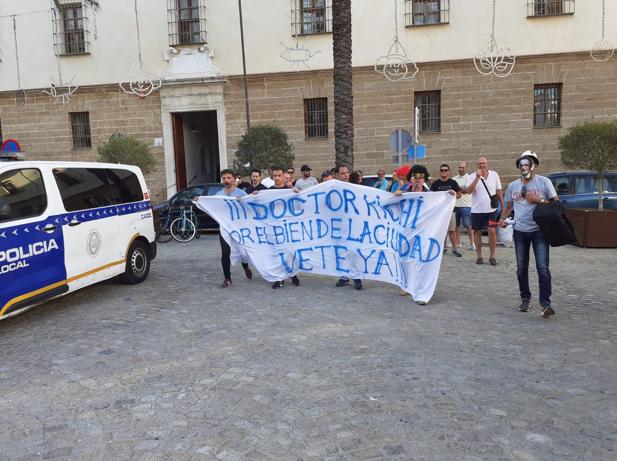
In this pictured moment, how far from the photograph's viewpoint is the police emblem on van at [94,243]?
6777 mm

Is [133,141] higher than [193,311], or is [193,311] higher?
[133,141]

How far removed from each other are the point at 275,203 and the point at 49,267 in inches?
123

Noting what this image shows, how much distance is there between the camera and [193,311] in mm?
6398

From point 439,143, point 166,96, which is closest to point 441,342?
point 439,143

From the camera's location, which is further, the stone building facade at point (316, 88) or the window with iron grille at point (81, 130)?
the window with iron grille at point (81, 130)

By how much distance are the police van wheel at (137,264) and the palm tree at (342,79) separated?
5.78 m

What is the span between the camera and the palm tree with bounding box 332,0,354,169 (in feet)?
40.3

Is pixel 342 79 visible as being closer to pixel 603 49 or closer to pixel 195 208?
pixel 195 208

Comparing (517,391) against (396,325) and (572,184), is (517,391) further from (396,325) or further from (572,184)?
(572,184)

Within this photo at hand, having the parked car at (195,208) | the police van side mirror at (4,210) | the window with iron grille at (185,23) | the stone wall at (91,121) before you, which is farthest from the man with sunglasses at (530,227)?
the stone wall at (91,121)

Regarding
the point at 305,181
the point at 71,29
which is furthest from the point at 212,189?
the point at 71,29

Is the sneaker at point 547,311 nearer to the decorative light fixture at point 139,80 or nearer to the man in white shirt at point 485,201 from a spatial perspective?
the man in white shirt at point 485,201

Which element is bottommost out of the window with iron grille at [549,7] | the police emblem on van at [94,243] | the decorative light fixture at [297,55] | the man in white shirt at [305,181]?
the police emblem on van at [94,243]

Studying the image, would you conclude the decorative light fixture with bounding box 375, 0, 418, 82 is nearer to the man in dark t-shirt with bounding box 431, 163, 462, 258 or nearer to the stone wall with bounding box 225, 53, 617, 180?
the stone wall with bounding box 225, 53, 617, 180
